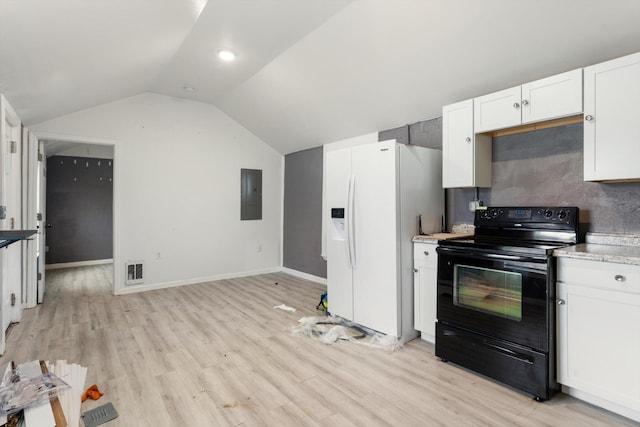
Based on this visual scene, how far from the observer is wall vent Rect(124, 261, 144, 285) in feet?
15.1

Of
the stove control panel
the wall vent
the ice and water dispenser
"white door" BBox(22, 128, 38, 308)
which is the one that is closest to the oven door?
the stove control panel

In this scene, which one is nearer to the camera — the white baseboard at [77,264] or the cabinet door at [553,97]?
the cabinet door at [553,97]

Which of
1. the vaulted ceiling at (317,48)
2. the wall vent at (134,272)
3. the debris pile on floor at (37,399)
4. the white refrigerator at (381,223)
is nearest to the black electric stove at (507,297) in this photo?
the white refrigerator at (381,223)

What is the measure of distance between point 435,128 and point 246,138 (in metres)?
3.29

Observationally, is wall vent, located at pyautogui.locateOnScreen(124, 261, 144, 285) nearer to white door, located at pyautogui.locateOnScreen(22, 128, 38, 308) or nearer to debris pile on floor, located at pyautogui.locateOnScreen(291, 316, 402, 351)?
white door, located at pyautogui.locateOnScreen(22, 128, 38, 308)

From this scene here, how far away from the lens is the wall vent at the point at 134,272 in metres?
4.59

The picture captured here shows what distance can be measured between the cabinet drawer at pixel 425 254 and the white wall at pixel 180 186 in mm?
3423

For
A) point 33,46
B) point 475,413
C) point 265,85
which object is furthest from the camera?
point 265,85

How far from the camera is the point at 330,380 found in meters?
2.31

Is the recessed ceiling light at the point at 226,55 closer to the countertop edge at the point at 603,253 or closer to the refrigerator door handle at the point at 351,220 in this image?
the refrigerator door handle at the point at 351,220

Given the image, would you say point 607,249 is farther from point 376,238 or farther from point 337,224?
point 337,224

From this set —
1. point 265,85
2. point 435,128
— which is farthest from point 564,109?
point 265,85

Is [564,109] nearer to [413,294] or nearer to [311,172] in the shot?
[413,294]

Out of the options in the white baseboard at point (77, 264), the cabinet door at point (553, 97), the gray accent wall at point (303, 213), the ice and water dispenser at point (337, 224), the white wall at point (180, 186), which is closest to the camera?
the cabinet door at point (553, 97)
